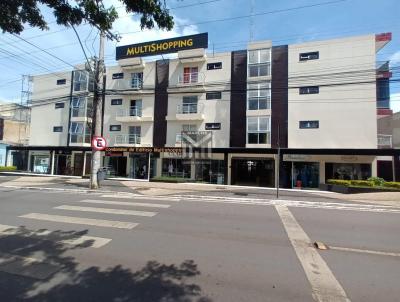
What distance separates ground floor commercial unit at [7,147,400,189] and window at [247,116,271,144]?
1.13 metres

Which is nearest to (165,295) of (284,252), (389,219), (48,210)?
(284,252)

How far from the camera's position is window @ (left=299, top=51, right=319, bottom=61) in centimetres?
2634

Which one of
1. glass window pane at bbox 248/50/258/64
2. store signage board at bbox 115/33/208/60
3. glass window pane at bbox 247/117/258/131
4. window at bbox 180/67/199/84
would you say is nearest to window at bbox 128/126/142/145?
window at bbox 180/67/199/84

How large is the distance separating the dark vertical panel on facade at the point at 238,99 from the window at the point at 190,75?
11.8ft

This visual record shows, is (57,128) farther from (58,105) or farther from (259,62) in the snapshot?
(259,62)

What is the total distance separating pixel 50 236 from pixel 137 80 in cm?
2682

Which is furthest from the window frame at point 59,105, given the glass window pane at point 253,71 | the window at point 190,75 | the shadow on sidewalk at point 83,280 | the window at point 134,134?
the shadow on sidewalk at point 83,280

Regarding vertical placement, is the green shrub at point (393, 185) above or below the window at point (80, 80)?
below

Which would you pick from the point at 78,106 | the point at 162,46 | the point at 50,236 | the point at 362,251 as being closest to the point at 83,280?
the point at 50,236

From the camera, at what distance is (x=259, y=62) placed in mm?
27781

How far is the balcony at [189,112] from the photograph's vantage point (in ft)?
95.5

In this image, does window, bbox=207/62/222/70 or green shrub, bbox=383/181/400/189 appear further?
window, bbox=207/62/222/70

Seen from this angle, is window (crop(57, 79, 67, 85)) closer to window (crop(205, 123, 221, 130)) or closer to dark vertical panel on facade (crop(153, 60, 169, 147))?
dark vertical panel on facade (crop(153, 60, 169, 147))

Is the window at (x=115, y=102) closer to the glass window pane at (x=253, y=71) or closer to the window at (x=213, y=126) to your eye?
the window at (x=213, y=126)
